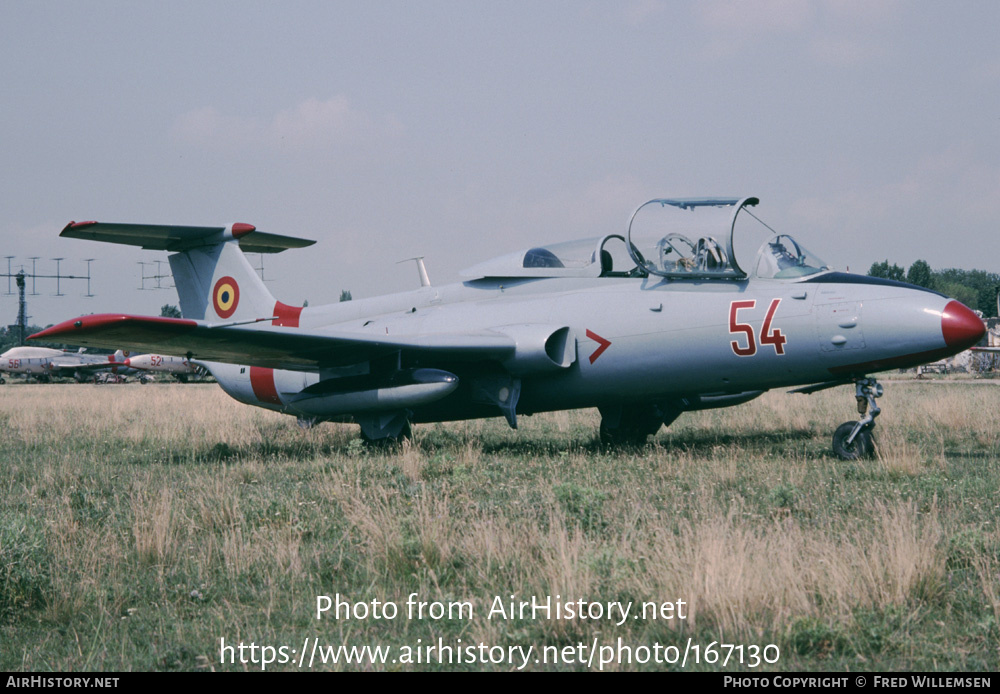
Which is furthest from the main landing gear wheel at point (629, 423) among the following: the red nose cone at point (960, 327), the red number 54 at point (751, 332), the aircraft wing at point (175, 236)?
the aircraft wing at point (175, 236)

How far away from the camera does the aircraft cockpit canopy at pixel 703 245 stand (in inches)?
383

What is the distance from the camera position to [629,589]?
14.5 feet

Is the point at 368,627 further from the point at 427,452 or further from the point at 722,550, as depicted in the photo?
the point at 427,452

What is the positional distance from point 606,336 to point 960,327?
4009 mm

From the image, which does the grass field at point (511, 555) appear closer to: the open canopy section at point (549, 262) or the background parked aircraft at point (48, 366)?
the open canopy section at point (549, 262)

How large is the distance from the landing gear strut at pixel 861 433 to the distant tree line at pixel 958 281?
63.2 meters

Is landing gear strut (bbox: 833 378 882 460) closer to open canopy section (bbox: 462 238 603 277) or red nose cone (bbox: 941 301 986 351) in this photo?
red nose cone (bbox: 941 301 986 351)

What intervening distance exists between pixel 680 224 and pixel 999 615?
6949 mm

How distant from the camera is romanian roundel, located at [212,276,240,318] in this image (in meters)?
14.1

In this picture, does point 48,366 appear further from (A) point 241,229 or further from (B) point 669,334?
(B) point 669,334

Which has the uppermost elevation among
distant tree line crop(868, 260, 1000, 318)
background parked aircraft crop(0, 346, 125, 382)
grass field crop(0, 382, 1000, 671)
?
distant tree line crop(868, 260, 1000, 318)

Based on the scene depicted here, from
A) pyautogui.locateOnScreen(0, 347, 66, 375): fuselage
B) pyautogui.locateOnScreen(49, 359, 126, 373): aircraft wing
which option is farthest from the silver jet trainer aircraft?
pyautogui.locateOnScreen(0, 347, 66, 375): fuselage

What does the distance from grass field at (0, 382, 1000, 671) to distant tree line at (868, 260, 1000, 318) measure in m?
66.3
